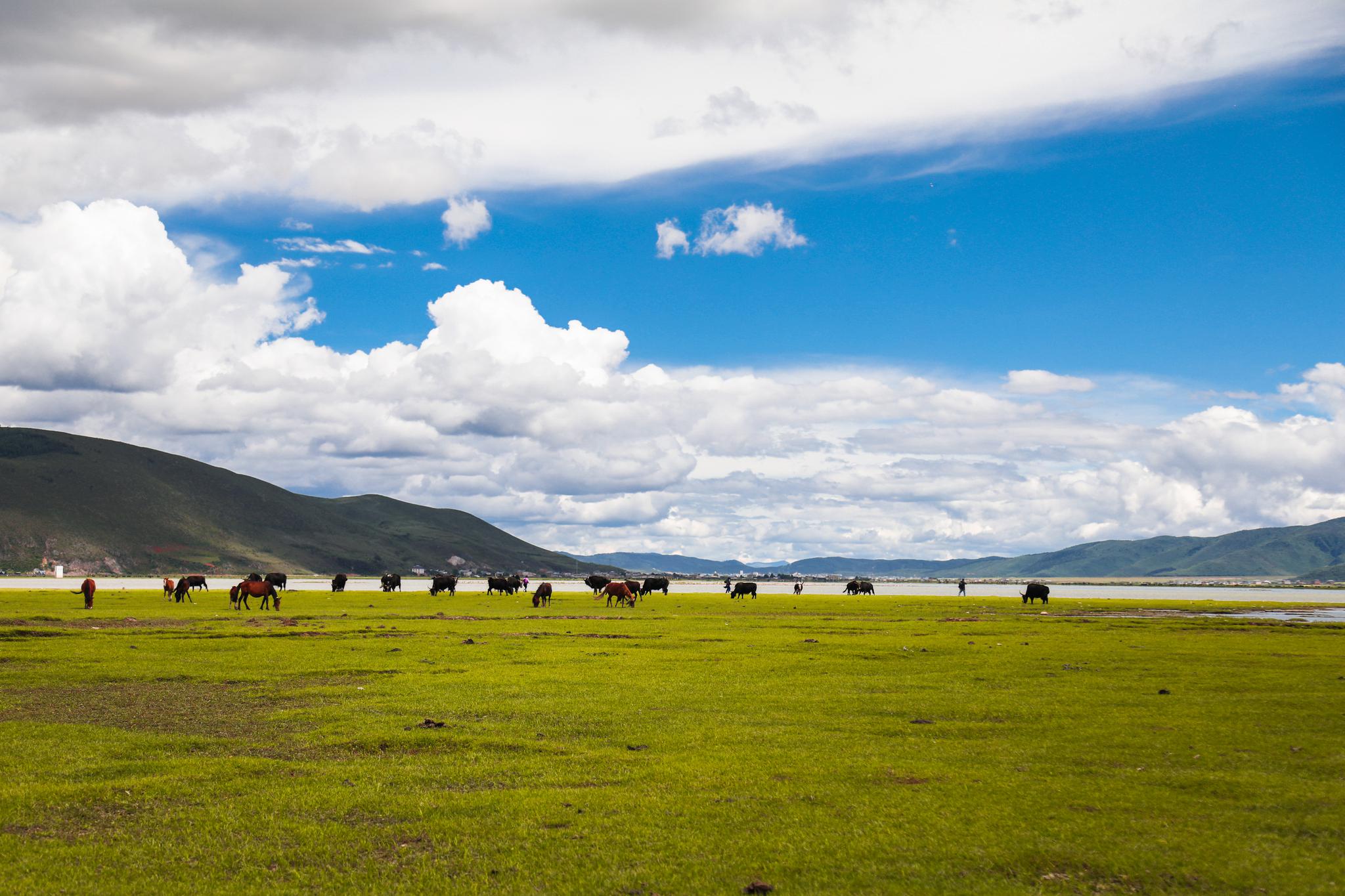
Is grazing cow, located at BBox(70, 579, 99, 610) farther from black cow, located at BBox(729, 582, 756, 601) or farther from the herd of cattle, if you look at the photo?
black cow, located at BBox(729, 582, 756, 601)

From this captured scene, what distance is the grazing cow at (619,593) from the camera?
69312mm

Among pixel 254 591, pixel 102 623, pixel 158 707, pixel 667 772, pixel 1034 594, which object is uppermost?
pixel 254 591

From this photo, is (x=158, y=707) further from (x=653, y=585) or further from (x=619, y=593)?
(x=653, y=585)

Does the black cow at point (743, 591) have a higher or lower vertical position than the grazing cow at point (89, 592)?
lower

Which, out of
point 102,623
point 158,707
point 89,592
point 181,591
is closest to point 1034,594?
point 181,591

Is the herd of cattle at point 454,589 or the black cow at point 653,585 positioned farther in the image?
the black cow at point 653,585

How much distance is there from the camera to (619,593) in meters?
68.9

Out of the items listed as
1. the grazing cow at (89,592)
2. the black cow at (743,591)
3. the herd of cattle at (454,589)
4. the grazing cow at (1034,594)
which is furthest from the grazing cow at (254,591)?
the grazing cow at (1034,594)

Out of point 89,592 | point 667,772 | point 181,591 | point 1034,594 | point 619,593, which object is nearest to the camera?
point 667,772

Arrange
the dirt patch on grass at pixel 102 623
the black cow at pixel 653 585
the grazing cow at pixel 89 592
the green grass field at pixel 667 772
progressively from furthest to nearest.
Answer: the black cow at pixel 653 585 < the grazing cow at pixel 89 592 < the dirt patch on grass at pixel 102 623 < the green grass field at pixel 667 772

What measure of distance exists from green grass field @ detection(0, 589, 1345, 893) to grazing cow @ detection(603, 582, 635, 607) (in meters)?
35.3

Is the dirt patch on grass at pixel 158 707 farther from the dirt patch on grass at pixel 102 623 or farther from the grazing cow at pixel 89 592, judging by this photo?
the grazing cow at pixel 89 592

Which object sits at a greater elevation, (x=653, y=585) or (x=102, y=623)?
(x=102, y=623)

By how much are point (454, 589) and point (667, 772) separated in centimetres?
8012
